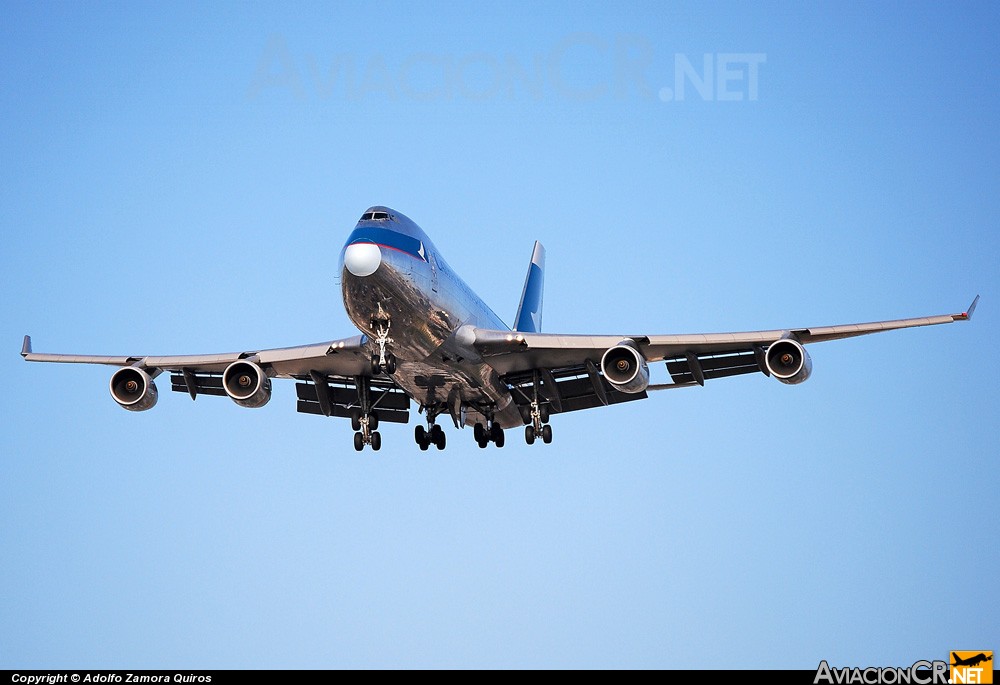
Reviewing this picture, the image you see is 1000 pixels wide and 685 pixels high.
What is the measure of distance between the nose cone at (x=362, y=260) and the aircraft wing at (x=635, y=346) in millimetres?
5815

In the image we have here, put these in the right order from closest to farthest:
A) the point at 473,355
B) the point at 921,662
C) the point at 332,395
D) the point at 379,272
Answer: the point at 921,662, the point at 379,272, the point at 473,355, the point at 332,395

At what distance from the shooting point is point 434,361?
3744 centimetres

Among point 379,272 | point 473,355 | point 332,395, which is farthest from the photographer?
point 332,395

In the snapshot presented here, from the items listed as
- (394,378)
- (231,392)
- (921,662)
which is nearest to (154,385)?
(231,392)

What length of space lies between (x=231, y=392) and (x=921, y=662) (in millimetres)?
20941

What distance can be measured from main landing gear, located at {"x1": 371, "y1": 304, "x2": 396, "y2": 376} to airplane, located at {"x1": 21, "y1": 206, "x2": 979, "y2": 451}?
3 centimetres

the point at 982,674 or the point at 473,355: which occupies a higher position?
the point at 473,355

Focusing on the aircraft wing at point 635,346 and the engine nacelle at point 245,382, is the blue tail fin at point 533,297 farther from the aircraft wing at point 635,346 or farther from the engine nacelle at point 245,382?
the engine nacelle at point 245,382

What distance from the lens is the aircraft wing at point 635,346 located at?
36.8m

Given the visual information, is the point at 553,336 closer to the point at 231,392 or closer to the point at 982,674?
the point at 231,392

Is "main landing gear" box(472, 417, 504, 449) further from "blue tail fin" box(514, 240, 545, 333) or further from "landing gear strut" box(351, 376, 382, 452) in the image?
"blue tail fin" box(514, 240, 545, 333)

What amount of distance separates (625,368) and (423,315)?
6152 mm

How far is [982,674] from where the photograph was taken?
27.5 m

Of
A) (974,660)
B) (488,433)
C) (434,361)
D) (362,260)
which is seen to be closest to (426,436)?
(488,433)
